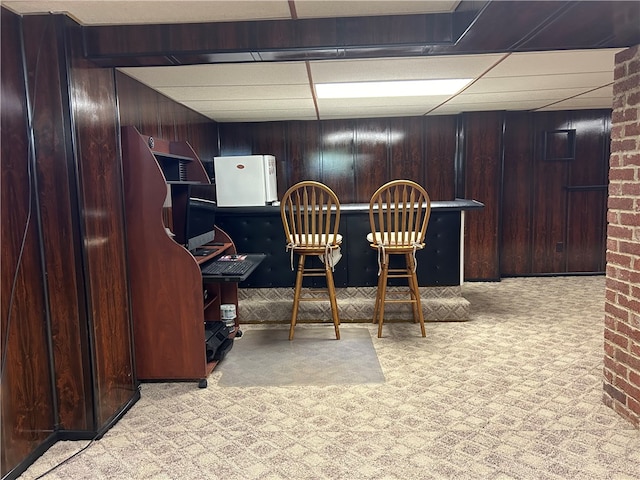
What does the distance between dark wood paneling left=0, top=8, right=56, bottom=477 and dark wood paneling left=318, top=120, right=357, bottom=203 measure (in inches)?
160

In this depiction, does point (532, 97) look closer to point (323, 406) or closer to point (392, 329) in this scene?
point (392, 329)

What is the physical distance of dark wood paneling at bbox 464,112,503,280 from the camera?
555 cm

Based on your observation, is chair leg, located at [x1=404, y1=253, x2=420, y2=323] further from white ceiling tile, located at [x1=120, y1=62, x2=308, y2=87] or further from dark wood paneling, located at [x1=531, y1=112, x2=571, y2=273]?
dark wood paneling, located at [x1=531, y1=112, x2=571, y2=273]

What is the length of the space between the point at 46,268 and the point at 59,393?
2.08ft

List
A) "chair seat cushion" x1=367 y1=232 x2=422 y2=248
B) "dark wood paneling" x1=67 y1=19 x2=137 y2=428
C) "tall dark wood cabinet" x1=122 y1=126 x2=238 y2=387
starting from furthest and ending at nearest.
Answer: "chair seat cushion" x1=367 y1=232 x2=422 y2=248
"tall dark wood cabinet" x1=122 y1=126 x2=238 y2=387
"dark wood paneling" x1=67 y1=19 x2=137 y2=428

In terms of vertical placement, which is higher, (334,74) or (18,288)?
(334,74)

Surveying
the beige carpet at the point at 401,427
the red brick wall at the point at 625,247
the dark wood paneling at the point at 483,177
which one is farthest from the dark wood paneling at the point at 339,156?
the red brick wall at the point at 625,247

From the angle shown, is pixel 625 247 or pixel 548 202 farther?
pixel 548 202

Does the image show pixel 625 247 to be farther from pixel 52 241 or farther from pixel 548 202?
pixel 548 202

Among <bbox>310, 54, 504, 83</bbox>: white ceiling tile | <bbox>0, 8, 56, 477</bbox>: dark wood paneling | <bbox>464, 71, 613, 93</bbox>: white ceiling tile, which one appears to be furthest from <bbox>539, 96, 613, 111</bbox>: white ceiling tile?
<bbox>0, 8, 56, 477</bbox>: dark wood paneling

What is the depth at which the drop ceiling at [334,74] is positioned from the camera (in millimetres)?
2070

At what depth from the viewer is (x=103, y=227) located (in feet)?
7.97

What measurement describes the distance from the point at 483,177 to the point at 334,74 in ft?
10.2

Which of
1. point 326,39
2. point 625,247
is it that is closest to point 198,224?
point 326,39
